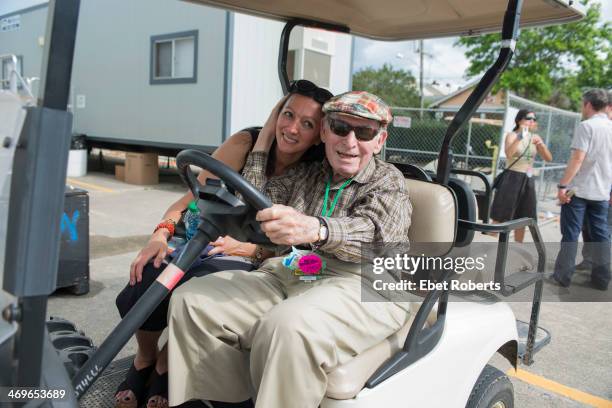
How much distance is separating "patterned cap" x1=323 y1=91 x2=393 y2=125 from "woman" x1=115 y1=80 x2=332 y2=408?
19cm

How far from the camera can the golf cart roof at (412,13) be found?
2088 millimetres

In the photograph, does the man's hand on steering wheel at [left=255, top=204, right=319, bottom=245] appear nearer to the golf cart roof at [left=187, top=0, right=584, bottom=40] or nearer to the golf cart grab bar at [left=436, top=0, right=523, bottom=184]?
the golf cart grab bar at [left=436, top=0, right=523, bottom=184]

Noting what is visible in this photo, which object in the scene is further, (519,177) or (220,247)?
(519,177)

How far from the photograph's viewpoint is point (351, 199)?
1869mm

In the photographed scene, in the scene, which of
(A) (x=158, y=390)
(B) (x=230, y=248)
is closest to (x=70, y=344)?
(A) (x=158, y=390)

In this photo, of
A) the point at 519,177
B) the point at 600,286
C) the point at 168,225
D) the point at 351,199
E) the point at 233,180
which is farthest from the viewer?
the point at 519,177

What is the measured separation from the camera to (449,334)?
1729 millimetres

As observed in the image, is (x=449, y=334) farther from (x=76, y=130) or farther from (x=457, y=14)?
(x=76, y=130)

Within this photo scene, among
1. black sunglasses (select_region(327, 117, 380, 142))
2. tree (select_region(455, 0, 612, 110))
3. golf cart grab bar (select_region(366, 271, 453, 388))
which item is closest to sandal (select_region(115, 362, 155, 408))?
golf cart grab bar (select_region(366, 271, 453, 388))

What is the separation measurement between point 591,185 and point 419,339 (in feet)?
11.7

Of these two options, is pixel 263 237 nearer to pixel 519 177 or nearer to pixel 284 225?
pixel 284 225

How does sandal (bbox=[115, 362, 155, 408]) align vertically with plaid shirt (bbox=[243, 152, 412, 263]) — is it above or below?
below

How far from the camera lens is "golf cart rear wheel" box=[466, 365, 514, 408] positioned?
186 centimetres

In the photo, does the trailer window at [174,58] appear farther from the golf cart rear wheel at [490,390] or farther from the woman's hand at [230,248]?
the golf cart rear wheel at [490,390]
